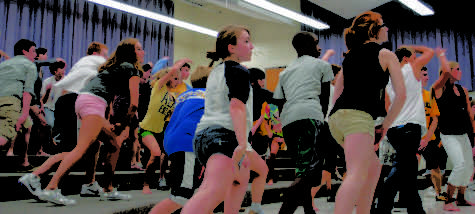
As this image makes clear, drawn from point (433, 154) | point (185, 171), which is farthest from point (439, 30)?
point (185, 171)

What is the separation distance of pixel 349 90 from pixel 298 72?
0.54 meters

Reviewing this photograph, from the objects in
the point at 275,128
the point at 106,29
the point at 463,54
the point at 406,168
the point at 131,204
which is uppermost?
the point at 106,29

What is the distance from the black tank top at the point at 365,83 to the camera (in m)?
1.88

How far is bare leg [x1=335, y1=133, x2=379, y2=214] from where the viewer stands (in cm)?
174

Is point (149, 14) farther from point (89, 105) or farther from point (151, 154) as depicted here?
point (89, 105)

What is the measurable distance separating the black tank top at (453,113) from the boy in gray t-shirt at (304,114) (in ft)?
7.20

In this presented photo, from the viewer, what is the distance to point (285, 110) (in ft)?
7.91

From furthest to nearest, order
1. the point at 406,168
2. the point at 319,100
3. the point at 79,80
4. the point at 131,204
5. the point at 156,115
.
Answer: the point at 156,115, the point at 79,80, the point at 131,204, the point at 406,168, the point at 319,100

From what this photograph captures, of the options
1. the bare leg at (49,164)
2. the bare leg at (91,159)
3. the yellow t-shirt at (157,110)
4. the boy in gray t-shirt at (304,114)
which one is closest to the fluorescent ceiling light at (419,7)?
the yellow t-shirt at (157,110)

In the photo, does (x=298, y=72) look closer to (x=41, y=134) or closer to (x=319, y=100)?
(x=319, y=100)

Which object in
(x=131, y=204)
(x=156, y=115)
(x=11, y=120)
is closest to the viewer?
(x=131, y=204)

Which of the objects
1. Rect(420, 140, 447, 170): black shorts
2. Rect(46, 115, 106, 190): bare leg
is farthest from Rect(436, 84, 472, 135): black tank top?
Rect(46, 115, 106, 190): bare leg

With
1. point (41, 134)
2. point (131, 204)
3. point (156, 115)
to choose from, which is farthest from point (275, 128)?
point (41, 134)

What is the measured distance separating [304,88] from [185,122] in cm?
73
